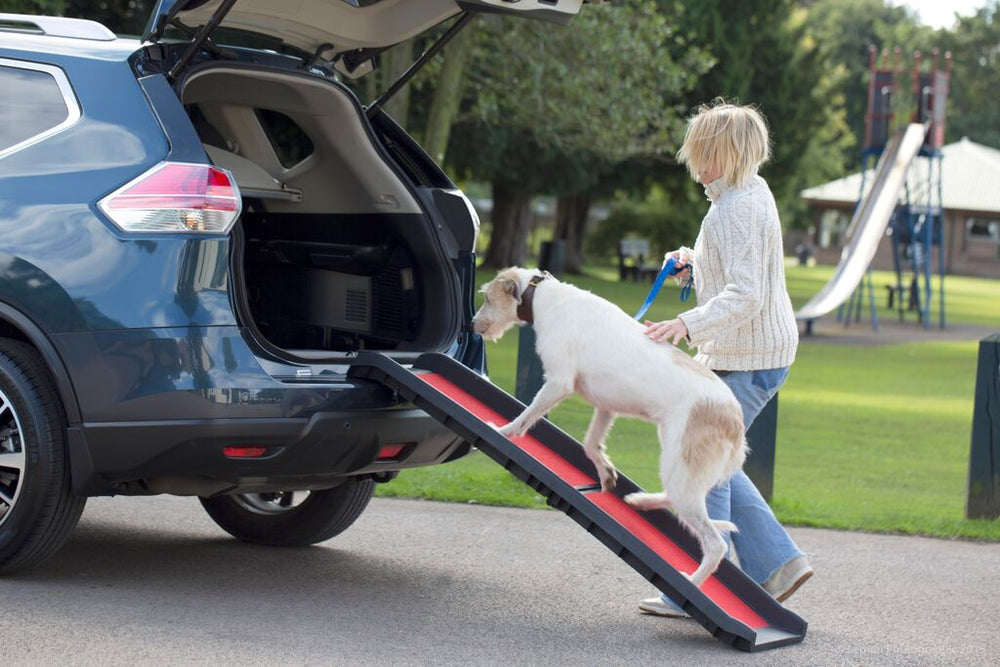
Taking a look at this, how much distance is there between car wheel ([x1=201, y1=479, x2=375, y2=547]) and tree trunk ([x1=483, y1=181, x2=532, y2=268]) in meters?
31.5

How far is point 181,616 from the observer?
17.1ft

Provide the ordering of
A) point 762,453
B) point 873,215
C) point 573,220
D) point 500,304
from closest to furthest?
point 500,304 → point 762,453 → point 873,215 → point 573,220

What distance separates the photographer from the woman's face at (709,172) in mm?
5418

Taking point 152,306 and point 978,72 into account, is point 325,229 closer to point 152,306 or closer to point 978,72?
point 152,306

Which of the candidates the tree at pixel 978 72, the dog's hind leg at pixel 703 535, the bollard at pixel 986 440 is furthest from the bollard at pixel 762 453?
the tree at pixel 978 72

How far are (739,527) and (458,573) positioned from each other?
1288mm

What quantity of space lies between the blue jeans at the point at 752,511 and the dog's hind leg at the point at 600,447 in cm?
40

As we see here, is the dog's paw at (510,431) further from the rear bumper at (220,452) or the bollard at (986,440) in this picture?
the bollard at (986,440)

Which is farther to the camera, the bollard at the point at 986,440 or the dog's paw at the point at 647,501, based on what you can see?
the bollard at the point at 986,440

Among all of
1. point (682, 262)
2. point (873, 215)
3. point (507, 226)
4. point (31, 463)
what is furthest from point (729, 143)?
point (507, 226)

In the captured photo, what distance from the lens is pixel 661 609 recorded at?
5586 millimetres

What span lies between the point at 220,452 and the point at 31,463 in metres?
0.75

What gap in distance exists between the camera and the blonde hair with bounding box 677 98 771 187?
17.7 ft

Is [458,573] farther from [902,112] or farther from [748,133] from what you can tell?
[902,112]
